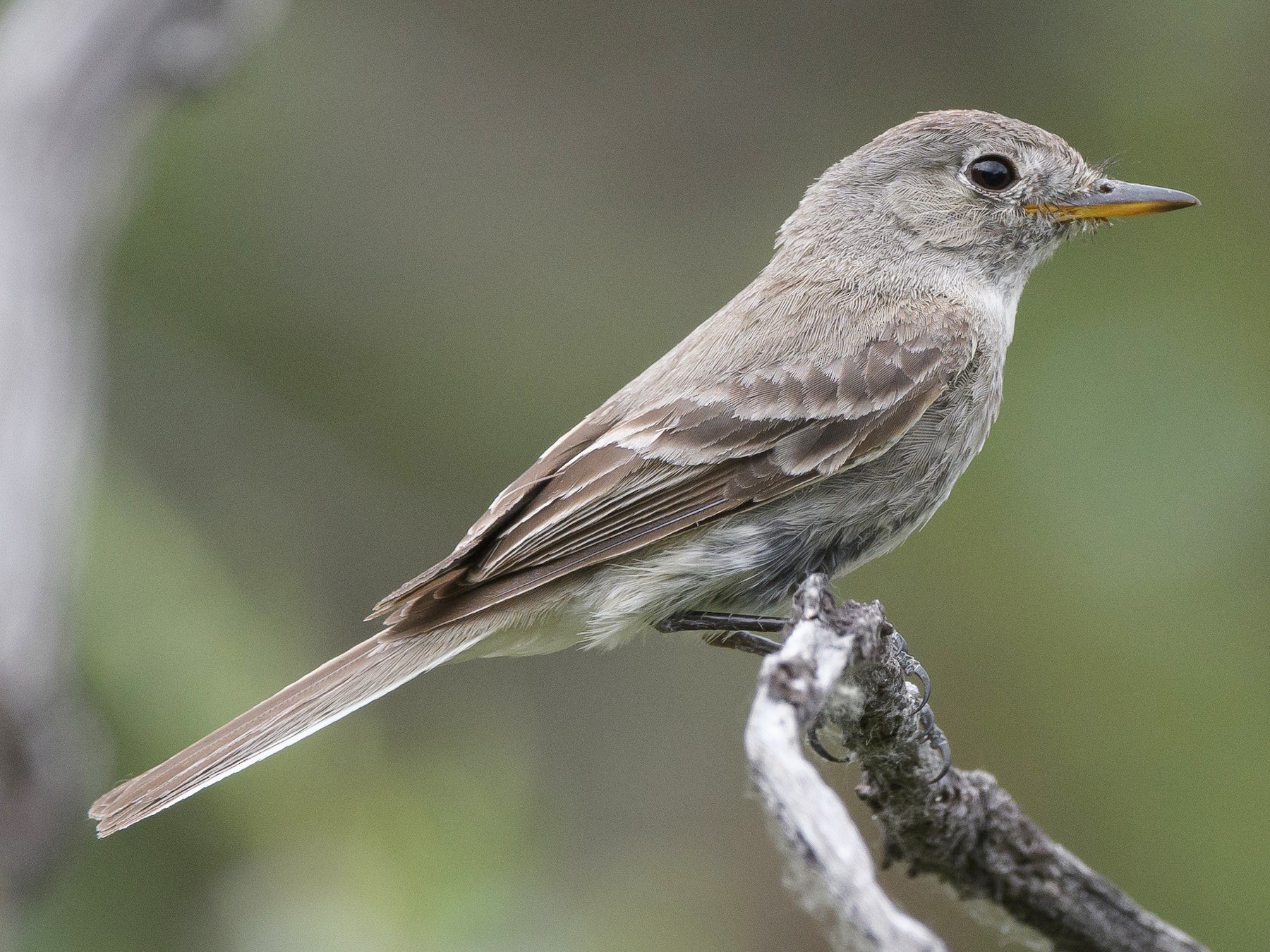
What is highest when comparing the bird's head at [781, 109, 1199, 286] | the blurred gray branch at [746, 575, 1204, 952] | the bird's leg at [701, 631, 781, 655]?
the bird's head at [781, 109, 1199, 286]

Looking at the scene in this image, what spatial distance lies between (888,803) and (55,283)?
316 cm

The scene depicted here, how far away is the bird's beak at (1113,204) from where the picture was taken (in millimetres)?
4855

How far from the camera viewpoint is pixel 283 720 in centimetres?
400

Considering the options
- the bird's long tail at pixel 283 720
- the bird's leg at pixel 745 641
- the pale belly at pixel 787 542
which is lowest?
the bird's leg at pixel 745 641

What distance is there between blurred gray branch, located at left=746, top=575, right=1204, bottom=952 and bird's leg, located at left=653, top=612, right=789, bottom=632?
439 mm

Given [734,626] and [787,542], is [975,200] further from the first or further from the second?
[734,626]

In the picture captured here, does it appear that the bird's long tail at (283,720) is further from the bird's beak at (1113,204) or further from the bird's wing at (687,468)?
the bird's beak at (1113,204)

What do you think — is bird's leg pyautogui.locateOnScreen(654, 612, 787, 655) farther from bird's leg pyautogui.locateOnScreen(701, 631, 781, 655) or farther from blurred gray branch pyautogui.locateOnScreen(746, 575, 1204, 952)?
blurred gray branch pyautogui.locateOnScreen(746, 575, 1204, 952)

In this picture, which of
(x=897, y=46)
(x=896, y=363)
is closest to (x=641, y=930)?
(x=896, y=363)

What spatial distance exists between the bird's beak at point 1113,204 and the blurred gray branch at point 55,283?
2994 mm

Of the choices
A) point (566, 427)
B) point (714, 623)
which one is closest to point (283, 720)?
point (714, 623)

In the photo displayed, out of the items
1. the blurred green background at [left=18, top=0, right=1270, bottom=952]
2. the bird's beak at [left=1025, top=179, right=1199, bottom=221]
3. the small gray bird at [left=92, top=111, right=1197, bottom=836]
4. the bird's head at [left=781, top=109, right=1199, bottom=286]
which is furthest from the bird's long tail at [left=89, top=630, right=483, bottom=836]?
the bird's beak at [left=1025, top=179, right=1199, bottom=221]

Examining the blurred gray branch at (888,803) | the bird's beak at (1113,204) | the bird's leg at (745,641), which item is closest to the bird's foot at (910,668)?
the blurred gray branch at (888,803)

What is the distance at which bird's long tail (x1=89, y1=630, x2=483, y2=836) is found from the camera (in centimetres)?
378
